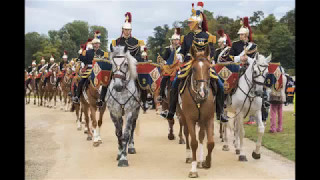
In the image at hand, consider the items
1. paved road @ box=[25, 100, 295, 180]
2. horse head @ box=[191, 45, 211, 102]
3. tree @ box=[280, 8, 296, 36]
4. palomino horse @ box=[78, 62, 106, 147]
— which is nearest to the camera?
horse head @ box=[191, 45, 211, 102]

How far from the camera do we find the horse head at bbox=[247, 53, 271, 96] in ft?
35.3

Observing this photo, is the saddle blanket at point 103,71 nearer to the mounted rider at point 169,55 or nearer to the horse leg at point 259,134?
the mounted rider at point 169,55

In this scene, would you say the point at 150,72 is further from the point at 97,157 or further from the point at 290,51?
the point at 290,51

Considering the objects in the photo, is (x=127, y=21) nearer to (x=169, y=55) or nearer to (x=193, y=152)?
(x=169, y=55)

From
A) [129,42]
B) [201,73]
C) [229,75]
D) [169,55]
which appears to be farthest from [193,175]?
[169,55]

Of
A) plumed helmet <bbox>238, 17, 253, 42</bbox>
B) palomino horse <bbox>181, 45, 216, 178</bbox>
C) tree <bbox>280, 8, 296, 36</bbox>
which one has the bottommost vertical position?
palomino horse <bbox>181, 45, 216, 178</bbox>

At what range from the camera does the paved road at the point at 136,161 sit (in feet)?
30.7

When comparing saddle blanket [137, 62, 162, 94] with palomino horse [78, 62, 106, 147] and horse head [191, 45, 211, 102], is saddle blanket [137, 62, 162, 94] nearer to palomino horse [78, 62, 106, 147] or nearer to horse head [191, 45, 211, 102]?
horse head [191, 45, 211, 102]

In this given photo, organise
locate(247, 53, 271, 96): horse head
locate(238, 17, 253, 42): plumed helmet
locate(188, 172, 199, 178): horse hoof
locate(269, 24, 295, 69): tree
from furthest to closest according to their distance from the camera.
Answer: locate(269, 24, 295, 69): tree → locate(238, 17, 253, 42): plumed helmet → locate(247, 53, 271, 96): horse head → locate(188, 172, 199, 178): horse hoof

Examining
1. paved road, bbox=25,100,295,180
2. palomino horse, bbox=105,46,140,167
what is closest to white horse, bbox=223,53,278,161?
paved road, bbox=25,100,295,180

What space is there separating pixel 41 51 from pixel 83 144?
200 feet

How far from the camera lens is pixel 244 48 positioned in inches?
469

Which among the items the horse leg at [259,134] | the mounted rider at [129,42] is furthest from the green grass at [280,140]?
the mounted rider at [129,42]

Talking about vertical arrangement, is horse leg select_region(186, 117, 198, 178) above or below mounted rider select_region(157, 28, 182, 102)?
below
